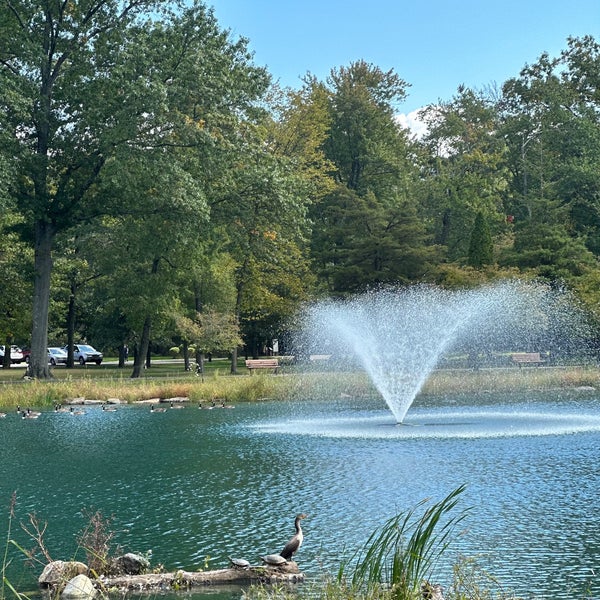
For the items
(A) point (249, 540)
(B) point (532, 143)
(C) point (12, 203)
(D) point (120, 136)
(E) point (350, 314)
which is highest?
(B) point (532, 143)

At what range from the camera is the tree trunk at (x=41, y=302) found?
41.6 m

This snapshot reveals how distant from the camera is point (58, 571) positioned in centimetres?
1041

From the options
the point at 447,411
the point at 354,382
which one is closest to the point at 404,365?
the point at 354,382

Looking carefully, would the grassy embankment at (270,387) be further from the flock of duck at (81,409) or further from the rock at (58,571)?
the rock at (58,571)

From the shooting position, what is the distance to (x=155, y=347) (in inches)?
3465

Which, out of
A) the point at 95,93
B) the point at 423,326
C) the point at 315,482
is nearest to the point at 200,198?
the point at 95,93

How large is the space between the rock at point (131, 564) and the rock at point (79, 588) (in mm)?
791

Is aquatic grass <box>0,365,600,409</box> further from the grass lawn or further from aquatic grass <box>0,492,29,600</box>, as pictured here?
aquatic grass <box>0,492,29,600</box>

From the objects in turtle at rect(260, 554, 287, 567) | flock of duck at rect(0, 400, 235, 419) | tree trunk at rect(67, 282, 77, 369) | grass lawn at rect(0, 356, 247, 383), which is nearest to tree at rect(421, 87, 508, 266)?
grass lawn at rect(0, 356, 247, 383)

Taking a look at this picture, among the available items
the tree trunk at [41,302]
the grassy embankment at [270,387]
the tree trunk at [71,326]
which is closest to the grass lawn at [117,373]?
the tree trunk at [71,326]

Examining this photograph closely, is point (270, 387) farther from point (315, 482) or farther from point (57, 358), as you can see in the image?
point (57, 358)

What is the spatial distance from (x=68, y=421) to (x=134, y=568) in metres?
18.9

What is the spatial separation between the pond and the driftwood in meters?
0.35

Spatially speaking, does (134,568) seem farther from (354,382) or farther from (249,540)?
(354,382)
